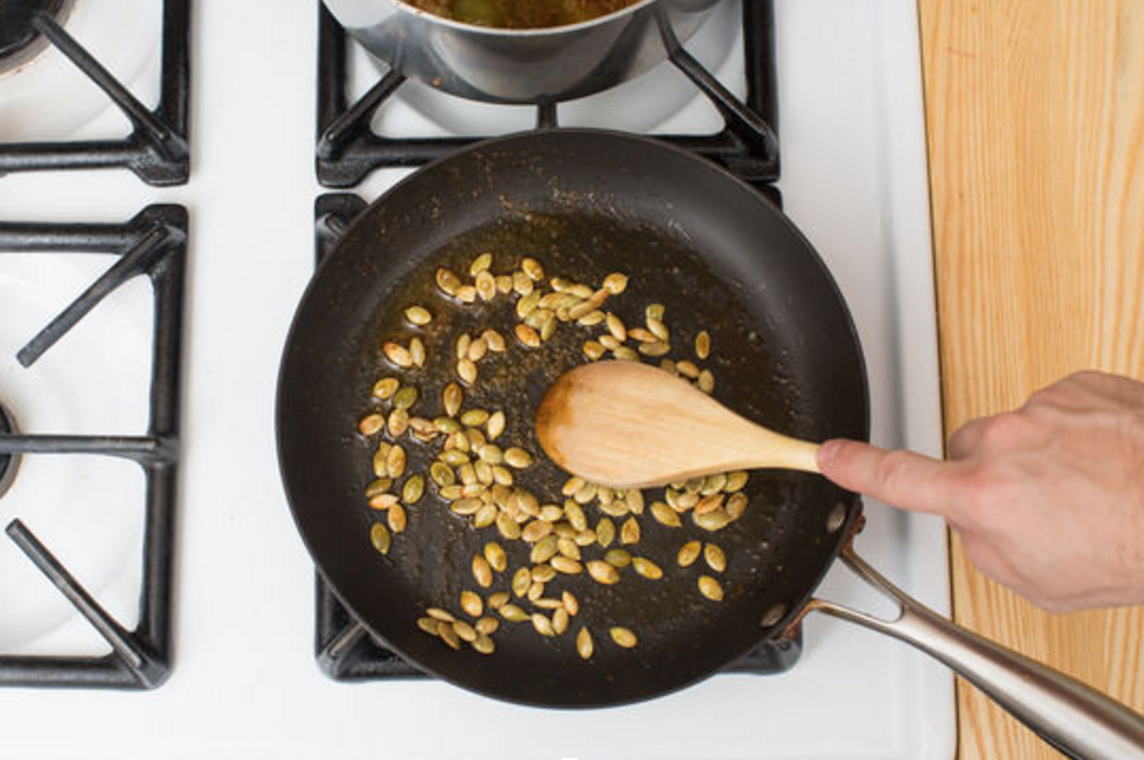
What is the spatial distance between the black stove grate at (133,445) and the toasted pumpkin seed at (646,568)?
0.27m

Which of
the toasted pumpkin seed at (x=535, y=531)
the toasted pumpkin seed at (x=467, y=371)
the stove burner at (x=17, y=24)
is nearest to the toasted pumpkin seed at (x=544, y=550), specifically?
the toasted pumpkin seed at (x=535, y=531)

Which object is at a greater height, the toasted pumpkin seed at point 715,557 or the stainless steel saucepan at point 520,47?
the stainless steel saucepan at point 520,47

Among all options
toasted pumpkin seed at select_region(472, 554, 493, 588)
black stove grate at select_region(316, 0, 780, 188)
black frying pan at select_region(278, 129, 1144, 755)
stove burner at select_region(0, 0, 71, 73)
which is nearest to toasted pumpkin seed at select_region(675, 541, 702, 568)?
black frying pan at select_region(278, 129, 1144, 755)

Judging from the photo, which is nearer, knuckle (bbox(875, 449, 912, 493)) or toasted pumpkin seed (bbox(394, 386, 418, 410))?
knuckle (bbox(875, 449, 912, 493))

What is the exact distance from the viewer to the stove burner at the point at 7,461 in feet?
2.10

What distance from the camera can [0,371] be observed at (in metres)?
0.66

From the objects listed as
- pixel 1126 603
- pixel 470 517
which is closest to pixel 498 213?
pixel 470 517

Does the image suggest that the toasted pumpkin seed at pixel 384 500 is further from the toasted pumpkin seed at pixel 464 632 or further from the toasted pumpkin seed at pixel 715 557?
the toasted pumpkin seed at pixel 715 557

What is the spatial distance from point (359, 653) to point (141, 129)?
0.33 metres

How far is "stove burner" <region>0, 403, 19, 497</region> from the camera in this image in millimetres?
642

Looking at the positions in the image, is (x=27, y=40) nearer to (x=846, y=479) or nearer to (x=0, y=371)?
(x=0, y=371)

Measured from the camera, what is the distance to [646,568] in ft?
2.13

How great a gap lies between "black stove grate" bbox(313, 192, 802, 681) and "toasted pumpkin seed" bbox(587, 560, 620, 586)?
84 millimetres

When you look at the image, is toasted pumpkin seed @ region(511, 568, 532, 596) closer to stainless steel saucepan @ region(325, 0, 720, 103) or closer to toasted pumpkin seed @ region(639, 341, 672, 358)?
toasted pumpkin seed @ region(639, 341, 672, 358)
